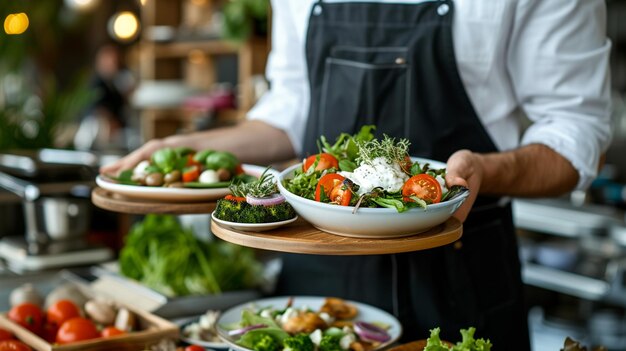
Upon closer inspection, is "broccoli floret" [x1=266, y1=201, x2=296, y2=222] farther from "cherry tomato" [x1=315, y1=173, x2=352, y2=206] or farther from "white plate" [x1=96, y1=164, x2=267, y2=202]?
"white plate" [x1=96, y1=164, x2=267, y2=202]

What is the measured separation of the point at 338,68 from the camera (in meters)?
1.74

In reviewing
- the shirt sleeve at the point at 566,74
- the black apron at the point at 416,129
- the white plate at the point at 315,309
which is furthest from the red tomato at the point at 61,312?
the shirt sleeve at the point at 566,74

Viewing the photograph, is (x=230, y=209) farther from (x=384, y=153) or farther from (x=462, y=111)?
(x=462, y=111)

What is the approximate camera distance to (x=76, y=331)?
151 cm

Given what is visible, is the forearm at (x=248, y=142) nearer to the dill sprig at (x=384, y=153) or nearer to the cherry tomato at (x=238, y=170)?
the cherry tomato at (x=238, y=170)

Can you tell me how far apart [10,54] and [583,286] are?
430 centimetres

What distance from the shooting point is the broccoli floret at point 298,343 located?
1337 mm

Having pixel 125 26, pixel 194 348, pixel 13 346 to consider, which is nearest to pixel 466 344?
pixel 194 348

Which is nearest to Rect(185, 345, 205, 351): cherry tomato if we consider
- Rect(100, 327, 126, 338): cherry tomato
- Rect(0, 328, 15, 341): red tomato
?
Rect(100, 327, 126, 338): cherry tomato

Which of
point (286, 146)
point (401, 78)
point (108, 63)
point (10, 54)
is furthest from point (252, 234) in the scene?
point (108, 63)

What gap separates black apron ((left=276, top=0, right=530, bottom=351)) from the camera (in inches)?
64.7

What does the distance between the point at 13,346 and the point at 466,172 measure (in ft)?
3.05

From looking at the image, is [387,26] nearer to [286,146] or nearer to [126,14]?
[286,146]

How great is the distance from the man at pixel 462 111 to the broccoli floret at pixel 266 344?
443 millimetres
